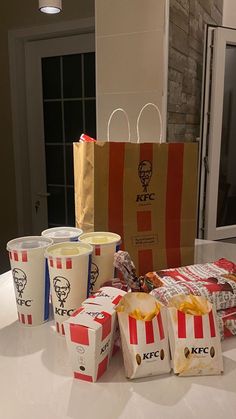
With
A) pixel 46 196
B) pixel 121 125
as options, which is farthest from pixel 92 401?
pixel 46 196

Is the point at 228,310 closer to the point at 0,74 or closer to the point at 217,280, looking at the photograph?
the point at 217,280

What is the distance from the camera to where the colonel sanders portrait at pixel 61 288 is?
0.66 m

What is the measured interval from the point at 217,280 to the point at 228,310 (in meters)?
0.06

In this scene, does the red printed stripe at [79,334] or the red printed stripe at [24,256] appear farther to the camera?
the red printed stripe at [24,256]

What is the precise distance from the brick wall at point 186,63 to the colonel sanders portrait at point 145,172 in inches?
23.8

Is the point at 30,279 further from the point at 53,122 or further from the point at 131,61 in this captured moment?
the point at 53,122

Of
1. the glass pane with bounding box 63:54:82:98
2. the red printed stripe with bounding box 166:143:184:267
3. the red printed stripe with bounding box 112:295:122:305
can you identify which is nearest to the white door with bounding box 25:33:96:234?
the glass pane with bounding box 63:54:82:98

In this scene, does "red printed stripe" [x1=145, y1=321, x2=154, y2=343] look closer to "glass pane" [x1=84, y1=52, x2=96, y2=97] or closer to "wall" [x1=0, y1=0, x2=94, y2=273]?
"glass pane" [x1=84, y1=52, x2=96, y2=97]

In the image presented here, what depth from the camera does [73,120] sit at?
101 inches

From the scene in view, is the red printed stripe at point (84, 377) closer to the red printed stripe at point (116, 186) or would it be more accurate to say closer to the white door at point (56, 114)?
the red printed stripe at point (116, 186)

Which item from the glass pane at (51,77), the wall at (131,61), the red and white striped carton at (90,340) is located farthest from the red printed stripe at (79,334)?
the glass pane at (51,77)

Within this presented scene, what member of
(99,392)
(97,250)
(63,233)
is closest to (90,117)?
(63,233)

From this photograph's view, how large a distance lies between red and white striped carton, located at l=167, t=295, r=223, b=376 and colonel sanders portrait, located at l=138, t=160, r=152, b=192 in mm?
425

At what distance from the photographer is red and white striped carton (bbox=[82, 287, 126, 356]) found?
0.62m
